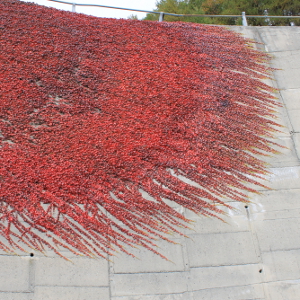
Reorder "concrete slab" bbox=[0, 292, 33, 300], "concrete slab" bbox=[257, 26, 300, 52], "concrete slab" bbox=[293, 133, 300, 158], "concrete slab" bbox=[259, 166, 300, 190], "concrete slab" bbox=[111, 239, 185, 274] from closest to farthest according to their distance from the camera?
"concrete slab" bbox=[0, 292, 33, 300] < "concrete slab" bbox=[111, 239, 185, 274] < "concrete slab" bbox=[259, 166, 300, 190] < "concrete slab" bbox=[293, 133, 300, 158] < "concrete slab" bbox=[257, 26, 300, 52]

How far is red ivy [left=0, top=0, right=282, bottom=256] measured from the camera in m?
3.48

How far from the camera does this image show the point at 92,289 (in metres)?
3.19

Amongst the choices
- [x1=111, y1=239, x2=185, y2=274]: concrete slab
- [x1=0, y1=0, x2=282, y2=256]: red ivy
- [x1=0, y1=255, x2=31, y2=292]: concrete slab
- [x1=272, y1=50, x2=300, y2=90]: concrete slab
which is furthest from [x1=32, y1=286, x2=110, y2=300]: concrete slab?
[x1=272, y1=50, x2=300, y2=90]: concrete slab

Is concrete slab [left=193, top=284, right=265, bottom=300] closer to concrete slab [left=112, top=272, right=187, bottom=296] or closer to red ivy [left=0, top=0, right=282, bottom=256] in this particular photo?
concrete slab [left=112, top=272, right=187, bottom=296]

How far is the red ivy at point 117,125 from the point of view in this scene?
3.48 meters

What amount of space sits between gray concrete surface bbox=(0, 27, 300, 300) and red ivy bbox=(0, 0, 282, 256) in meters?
0.16

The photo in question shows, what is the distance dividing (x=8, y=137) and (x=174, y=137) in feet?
6.15

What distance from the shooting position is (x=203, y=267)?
3.38 metres

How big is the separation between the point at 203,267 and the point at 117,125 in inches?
74.1

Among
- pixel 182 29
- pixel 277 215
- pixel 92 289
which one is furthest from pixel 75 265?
pixel 182 29

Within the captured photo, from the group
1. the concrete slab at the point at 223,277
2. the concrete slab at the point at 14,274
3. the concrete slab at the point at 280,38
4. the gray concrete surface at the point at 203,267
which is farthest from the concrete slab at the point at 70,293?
the concrete slab at the point at 280,38

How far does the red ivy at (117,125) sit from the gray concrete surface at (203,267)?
0.16 meters

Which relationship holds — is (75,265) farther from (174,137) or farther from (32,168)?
(174,137)

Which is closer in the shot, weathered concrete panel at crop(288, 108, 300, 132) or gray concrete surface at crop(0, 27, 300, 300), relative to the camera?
gray concrete surface at crop(0, 27, 300, 300)
